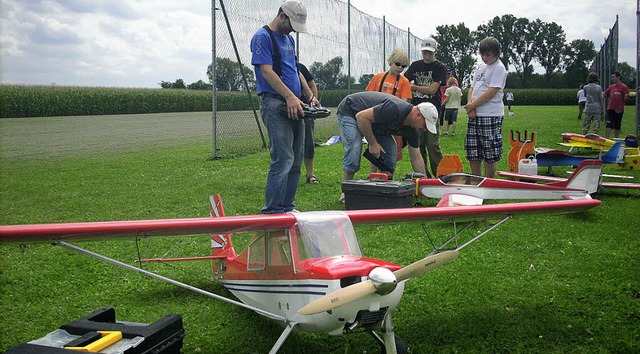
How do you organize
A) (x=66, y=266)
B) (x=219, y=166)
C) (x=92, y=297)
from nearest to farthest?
(x=92, y=297) < (x=66, y=266) < (x=219, y=166)

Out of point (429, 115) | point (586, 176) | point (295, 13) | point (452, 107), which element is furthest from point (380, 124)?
point (452, 107)

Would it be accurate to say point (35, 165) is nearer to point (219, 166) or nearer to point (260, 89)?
point (219, 166)

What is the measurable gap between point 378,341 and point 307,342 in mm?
587

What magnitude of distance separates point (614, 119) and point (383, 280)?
1664 cm

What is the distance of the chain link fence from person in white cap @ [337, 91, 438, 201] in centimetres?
565

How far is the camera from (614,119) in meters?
17.4

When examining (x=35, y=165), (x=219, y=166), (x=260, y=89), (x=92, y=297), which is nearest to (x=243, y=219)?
(x=92, y=297)

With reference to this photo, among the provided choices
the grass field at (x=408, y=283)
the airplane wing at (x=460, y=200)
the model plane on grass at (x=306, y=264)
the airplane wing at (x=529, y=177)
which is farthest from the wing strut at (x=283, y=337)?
the airplane wing at (x=529, y=177)

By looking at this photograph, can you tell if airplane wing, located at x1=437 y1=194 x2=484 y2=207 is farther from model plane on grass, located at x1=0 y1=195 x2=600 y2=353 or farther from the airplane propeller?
the airplane propeller

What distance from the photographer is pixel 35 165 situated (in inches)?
525

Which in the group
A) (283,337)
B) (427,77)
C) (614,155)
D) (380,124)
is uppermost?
(427,77)

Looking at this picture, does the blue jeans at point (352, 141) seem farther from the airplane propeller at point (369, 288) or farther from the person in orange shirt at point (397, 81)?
the airplane propeller at point (369, 288)

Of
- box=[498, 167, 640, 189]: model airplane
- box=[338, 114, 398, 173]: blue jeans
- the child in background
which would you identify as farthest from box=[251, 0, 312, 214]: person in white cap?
the child in background

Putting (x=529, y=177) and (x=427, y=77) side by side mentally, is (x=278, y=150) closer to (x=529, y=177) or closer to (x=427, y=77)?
(x=427, y=77)
